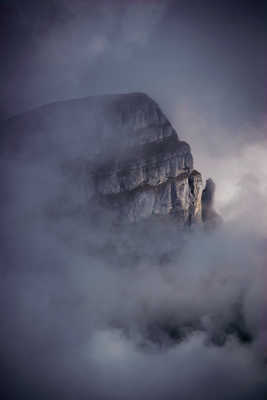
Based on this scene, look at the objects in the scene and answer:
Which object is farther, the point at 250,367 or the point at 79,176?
the point at 79,176

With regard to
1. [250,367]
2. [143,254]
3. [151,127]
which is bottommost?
[250,367]

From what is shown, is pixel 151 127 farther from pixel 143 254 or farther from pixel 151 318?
pixel 151 318

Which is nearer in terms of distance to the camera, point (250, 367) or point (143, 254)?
point (250, 367)

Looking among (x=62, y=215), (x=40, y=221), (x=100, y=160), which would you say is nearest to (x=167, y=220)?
(x=100, y=160)

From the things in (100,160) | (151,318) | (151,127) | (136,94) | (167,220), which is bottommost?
(151,318)

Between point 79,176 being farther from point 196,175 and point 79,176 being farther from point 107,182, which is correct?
point 196,175

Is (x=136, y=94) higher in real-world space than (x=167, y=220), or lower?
higher

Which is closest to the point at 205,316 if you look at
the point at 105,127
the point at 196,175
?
the point at 196,175

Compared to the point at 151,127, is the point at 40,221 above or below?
below
